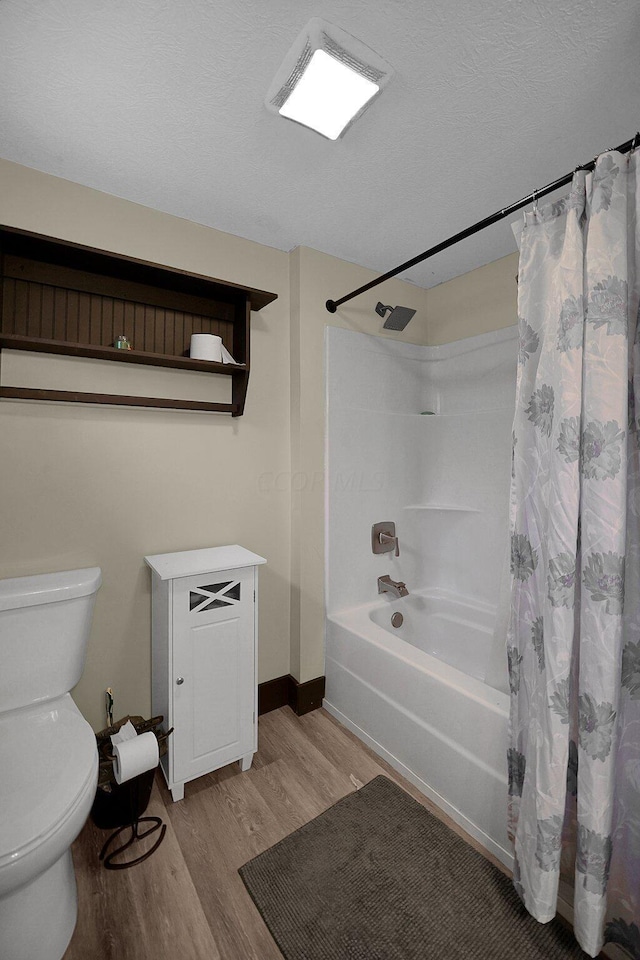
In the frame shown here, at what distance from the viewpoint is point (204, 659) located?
1.72 metres

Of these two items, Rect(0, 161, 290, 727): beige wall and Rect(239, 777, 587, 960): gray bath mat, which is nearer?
Rect(239, 777, 587, 960): gray bath mat

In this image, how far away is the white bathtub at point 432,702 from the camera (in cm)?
148

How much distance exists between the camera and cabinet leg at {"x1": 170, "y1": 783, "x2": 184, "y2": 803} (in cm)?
167

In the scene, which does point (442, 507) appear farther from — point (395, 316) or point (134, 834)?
point (134, 834)

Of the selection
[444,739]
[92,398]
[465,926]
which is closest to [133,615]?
[92,398]

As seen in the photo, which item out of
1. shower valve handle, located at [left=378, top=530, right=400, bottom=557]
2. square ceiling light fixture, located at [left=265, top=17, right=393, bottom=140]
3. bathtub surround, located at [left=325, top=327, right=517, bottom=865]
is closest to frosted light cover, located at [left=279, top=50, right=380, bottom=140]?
square ceiling light fixture, located at [left=265, top=17, right=393, bottom=140]

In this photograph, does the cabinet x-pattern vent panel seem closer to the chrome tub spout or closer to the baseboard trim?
the baseboard trim

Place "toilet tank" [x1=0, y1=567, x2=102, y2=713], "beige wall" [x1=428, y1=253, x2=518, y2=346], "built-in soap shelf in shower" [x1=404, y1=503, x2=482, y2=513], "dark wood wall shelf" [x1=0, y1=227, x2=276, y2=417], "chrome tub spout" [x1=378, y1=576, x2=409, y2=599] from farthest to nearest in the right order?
"built-in soap shelf in shower" [x1=404, y1=503, x2=482, y2=513]
"chrome tub spout" [x1=378, y1=576, x2=409, y2=599]
"beige wall" [x1=428, y1=253, x2=518, y2=346]
"dark wood wall shelf" [x1=0, y1=227, x2=276, y2=417]
"toilet tank" [x1=0, y1=567, x2=102, y2=713]

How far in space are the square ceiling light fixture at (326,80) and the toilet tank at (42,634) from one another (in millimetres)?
1695

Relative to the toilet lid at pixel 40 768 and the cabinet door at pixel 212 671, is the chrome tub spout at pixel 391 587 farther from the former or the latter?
the toilet lid at pixel 40 768

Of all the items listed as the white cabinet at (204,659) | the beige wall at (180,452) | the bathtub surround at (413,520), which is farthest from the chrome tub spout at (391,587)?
the white cabinet at (204,659)

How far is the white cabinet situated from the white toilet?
295 millimetres

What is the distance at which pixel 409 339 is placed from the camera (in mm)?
2754

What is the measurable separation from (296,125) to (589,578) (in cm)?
164
